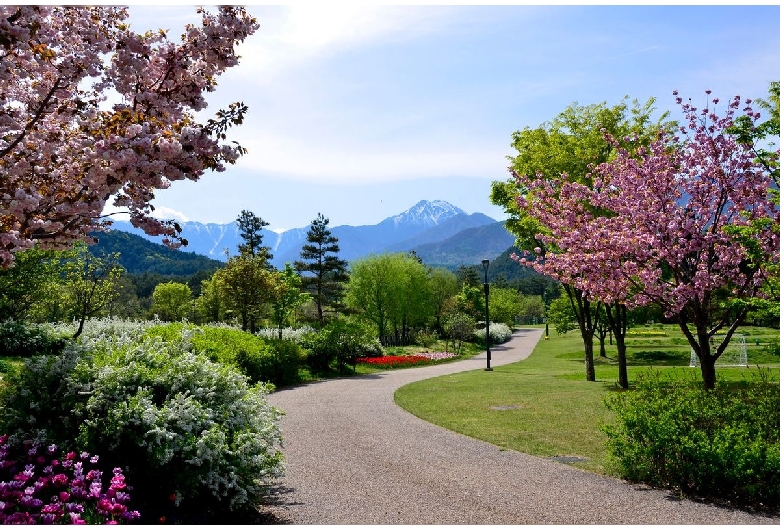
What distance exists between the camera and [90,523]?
4.91 m

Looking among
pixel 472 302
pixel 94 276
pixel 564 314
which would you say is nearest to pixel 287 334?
pixel 94 276

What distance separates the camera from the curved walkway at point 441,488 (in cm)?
619

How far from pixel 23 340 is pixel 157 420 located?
20.1 meters

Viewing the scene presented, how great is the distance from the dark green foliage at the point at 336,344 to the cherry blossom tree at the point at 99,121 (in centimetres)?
2009

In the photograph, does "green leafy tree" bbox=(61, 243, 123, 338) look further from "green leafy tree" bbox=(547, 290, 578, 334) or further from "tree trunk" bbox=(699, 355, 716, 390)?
"green leafy tree" bbox=(547, 290, 578, 334)

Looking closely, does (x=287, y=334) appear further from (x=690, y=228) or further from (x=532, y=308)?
(x=532, y=308)

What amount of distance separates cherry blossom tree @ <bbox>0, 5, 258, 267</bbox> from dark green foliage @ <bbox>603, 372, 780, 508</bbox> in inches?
255

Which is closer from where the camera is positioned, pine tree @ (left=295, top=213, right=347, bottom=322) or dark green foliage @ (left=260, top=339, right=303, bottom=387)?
dark green foliage @ (left=260, top=339, right=303, bottom=387)

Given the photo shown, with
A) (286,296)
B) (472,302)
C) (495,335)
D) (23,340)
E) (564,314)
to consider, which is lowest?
(495,335)

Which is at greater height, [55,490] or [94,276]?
[94,276]

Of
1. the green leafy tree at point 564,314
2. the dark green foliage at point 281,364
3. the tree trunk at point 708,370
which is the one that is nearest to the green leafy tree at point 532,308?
the green leafy tree at point 564,314

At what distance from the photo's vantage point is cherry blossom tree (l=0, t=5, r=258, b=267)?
4.96 meters

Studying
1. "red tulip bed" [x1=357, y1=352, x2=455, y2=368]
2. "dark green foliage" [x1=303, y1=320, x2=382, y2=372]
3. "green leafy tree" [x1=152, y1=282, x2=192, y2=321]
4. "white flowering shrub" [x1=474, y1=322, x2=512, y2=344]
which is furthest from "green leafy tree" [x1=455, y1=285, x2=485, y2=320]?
"dark green foliage" [x1=303, y1=320, x2=382, y2=372]

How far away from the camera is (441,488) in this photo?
7273mm
